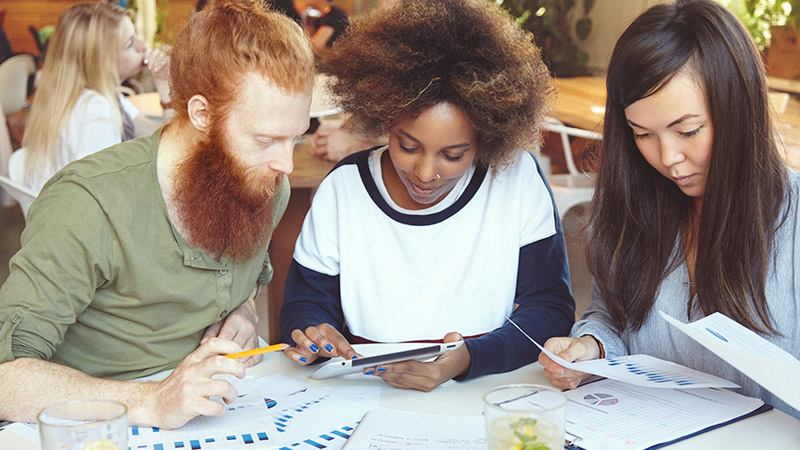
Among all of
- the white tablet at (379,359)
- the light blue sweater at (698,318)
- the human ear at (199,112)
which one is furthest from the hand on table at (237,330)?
the light blue sweater at (698,318)

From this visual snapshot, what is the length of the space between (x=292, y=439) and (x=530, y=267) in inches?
30.4

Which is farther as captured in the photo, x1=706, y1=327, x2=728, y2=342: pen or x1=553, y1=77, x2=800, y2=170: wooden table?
x1=553, y1=77, x2=800, y2=170: wooden table

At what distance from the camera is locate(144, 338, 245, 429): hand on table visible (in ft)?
4.38

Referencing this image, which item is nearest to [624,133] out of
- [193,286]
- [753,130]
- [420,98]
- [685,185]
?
[685,185]

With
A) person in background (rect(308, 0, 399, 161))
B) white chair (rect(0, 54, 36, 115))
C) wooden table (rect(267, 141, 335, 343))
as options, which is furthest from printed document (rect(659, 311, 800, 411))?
white chair (rect(0, 54, 36, 115))

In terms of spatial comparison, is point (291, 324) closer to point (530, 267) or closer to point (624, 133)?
point (530, 267)

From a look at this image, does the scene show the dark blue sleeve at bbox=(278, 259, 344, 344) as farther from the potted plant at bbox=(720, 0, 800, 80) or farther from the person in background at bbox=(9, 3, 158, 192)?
the potted plant at bbox=(720, 0, 800, 80)

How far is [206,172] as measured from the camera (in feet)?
5.27

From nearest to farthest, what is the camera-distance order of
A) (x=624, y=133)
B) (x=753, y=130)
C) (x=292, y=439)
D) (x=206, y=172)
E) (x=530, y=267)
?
1. (x=292, y=439)
2. (x=753, y=130)
3. (x=206, y=172)
4. (x=624, y=133)
5. (x=530, y=267)

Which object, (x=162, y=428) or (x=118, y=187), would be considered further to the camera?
(x=118, y=187)

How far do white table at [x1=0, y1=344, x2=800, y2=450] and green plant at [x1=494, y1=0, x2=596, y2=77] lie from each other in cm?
662

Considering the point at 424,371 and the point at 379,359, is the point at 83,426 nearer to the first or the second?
the point at 379,359

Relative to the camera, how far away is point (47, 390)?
4.54ft

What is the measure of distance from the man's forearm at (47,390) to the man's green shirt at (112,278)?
4 cm
